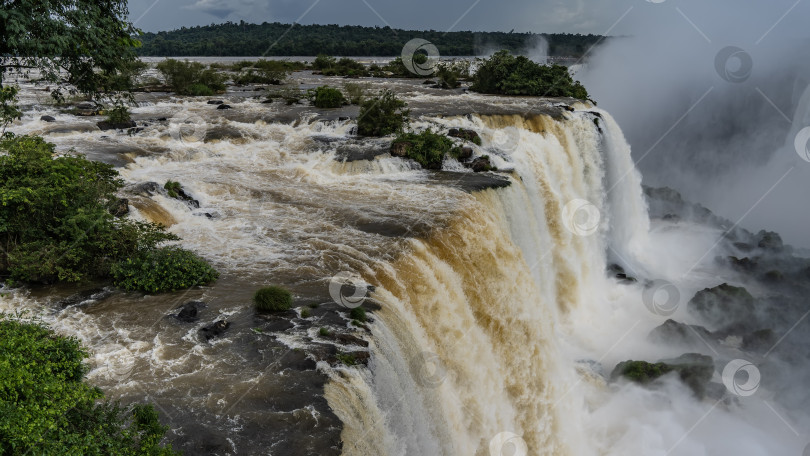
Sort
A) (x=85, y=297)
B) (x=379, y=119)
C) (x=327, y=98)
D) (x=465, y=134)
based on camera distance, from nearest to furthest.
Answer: (x=85, y=297)
(x=465, y=134)
(x=379, y=119)
(x=327, y=98)

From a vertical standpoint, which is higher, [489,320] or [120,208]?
[489,320]

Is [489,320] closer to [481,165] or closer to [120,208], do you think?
[481,165]

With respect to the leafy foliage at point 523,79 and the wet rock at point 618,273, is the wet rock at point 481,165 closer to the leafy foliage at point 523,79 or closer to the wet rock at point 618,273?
the wet rock at point 618,273

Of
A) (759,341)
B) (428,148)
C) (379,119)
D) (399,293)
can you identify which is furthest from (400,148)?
(759,341)

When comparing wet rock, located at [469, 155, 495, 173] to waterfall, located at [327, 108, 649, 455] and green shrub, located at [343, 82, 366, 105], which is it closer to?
waterfall, located at [327, 108, 649, 455]

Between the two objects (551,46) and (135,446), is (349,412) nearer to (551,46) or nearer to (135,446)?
(135,446)

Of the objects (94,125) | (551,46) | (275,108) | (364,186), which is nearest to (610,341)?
(364,186)

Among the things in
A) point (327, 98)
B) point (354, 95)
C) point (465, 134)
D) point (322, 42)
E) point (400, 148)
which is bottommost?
point (400, 148)

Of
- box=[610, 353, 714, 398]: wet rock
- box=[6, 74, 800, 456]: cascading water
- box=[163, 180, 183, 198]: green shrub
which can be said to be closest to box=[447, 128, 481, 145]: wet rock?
box=[6, 74, 800, 456]: cascading water
